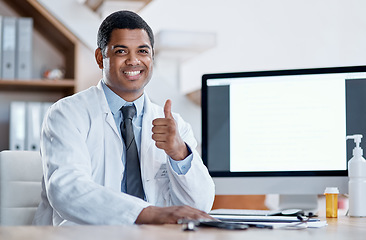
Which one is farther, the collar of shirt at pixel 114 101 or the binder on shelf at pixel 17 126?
the binder on shelf at pixel 17 126

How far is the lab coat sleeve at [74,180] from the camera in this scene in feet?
4.44

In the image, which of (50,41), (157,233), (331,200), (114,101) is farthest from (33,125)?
(157,233)

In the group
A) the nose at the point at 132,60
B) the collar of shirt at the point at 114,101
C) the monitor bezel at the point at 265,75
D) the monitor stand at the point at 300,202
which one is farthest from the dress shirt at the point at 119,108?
the monitor stand at the point at 300,202

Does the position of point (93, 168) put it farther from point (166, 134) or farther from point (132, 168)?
→ point (166, 134)

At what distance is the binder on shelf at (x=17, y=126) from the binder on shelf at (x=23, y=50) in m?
0.14

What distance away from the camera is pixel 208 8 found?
11.1 ft

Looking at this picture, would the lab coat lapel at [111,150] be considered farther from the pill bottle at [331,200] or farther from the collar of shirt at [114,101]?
the pill bottle at [331,200]

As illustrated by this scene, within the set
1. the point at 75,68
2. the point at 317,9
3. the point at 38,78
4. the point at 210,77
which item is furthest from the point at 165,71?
the point at 210,77

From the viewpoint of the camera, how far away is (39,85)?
282 centimetres

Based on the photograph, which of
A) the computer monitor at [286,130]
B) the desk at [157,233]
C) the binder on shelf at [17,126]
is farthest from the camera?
the binder on shelf at [17,126]

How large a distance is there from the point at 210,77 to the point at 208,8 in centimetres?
157

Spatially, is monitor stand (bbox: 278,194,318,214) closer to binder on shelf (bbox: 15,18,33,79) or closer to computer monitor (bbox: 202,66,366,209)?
computer monitor (bbox: 202,66,366,209)

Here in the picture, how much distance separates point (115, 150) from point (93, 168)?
8 centimetres

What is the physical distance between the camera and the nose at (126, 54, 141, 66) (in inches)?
67.1
